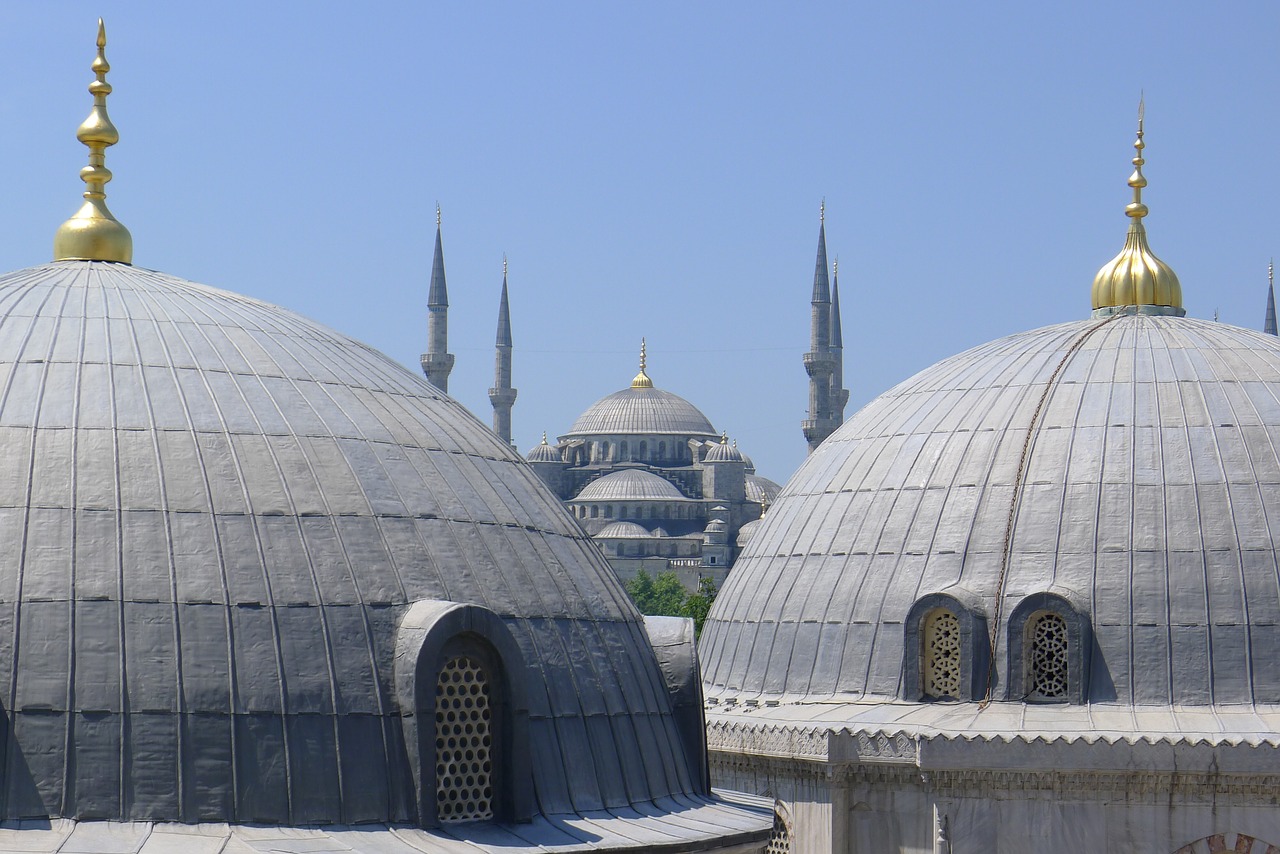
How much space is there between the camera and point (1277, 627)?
725 inches

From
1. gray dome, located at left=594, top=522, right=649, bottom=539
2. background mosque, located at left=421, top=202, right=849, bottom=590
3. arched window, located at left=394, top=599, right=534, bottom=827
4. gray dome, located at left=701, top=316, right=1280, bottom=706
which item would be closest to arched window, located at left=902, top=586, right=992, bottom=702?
gray dome, located at left=701, top=316, right=1280, bottom=706

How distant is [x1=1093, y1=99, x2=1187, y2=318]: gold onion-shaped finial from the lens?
22.7 metres

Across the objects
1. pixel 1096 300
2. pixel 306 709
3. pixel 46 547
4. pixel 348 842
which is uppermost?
pixel 1096 300

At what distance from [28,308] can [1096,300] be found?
13512 mm

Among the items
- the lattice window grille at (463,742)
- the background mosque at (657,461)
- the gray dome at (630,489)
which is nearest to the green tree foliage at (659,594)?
the background mosque at (657,461)

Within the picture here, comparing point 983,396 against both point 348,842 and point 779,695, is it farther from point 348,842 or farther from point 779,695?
point 348,842

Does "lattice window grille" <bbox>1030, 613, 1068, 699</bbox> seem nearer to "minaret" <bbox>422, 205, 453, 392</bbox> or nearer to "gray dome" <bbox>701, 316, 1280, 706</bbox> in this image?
"gray dome" <bbox>701, 316, 1280, 706</bbox>

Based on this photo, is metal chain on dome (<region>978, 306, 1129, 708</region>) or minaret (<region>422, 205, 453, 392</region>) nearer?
metal chain on dome (<region>978, 306, 1129, 708</region>)

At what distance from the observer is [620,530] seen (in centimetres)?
12381

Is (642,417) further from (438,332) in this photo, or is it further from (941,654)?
(941,654)

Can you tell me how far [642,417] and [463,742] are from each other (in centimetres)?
12758

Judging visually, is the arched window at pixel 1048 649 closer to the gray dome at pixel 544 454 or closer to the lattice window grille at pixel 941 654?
the lattice window grille at pixel 941 654

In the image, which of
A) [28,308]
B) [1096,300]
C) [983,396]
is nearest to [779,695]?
[983,396]

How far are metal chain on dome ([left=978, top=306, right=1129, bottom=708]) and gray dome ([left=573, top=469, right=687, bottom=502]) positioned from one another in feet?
352
